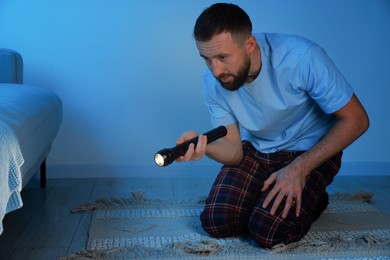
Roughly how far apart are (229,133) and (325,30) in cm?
104

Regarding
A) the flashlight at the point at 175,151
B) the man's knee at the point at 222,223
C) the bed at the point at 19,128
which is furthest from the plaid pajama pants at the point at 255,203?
the bed at the point at 19,128

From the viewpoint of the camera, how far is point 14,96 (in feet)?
5.28

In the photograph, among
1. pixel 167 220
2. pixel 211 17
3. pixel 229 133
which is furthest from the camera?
pixel 167 220

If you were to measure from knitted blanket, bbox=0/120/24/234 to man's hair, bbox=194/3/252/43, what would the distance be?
549 millimetres

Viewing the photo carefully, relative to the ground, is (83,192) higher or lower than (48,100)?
lower

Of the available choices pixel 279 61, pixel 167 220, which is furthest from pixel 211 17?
pixel 167 220

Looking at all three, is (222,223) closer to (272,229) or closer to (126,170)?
(272,229)

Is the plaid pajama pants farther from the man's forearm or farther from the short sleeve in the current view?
the short sleeve

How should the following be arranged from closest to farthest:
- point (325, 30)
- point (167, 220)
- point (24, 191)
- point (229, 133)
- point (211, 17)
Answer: point (211, 17) < point (229, 133) < point (167, 220) < point (24, 191) < point (325, 30)

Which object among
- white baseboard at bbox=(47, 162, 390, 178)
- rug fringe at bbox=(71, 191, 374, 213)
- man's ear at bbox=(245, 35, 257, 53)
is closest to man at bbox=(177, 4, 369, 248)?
man's ear at bbox=(245, 35, 257, 53)

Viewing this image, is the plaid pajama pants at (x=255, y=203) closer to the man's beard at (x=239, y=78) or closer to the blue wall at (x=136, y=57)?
the man's beard at (x=239, y=78)

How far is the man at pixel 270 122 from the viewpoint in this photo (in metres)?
1.53

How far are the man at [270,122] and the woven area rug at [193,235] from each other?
6 centimetres

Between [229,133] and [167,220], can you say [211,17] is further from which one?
[167,220]
